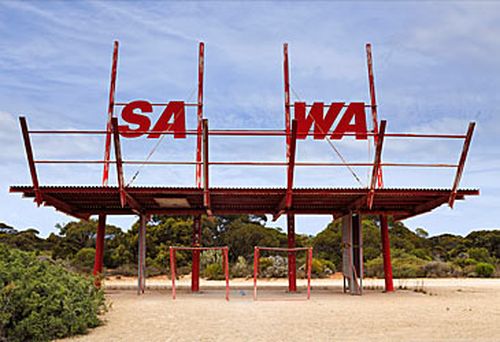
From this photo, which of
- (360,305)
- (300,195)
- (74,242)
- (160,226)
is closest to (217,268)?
(160,226)

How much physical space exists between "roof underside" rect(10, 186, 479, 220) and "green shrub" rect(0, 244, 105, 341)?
5.86 m

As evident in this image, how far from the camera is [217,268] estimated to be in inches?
1241

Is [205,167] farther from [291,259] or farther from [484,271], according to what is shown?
[484,271]

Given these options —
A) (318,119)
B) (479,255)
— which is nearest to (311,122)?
(318,119)

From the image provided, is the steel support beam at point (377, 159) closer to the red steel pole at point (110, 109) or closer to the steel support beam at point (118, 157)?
the steel support beam at point (118, 157)

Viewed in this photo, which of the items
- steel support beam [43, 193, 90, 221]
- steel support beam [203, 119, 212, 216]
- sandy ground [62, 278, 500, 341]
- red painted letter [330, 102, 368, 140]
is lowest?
sandy ground [62, 278, 500, 341]

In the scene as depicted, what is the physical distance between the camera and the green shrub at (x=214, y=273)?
30.5m

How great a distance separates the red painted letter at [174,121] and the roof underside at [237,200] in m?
2.18

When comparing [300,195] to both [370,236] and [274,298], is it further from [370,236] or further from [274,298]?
[370,236]

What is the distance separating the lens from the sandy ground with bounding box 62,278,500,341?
9.66m

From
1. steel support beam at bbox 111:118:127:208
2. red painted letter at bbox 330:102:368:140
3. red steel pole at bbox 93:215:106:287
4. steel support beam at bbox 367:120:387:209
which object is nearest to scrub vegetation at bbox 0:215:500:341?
red steel pole at bbox 93:215:106:287

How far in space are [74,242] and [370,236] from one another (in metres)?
19.9

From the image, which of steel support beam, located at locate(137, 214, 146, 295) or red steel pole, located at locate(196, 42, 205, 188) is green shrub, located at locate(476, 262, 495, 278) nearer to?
red steel pole, located at locate(196, 42, 205, 188)

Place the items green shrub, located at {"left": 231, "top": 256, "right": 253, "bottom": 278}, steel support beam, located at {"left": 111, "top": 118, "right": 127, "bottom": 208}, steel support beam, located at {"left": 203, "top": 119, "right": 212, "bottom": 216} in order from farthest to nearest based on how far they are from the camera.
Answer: green shrub, located at {"left": 231, "top": 256, "right": 253, "bottom": 278}, steel support beam, located at {"left": 111, "top": 118, "right": 127, "bottom": 208}, steel support beam, located at {"left": 203, "top": 119, "right": 212, "bottom": 216}
